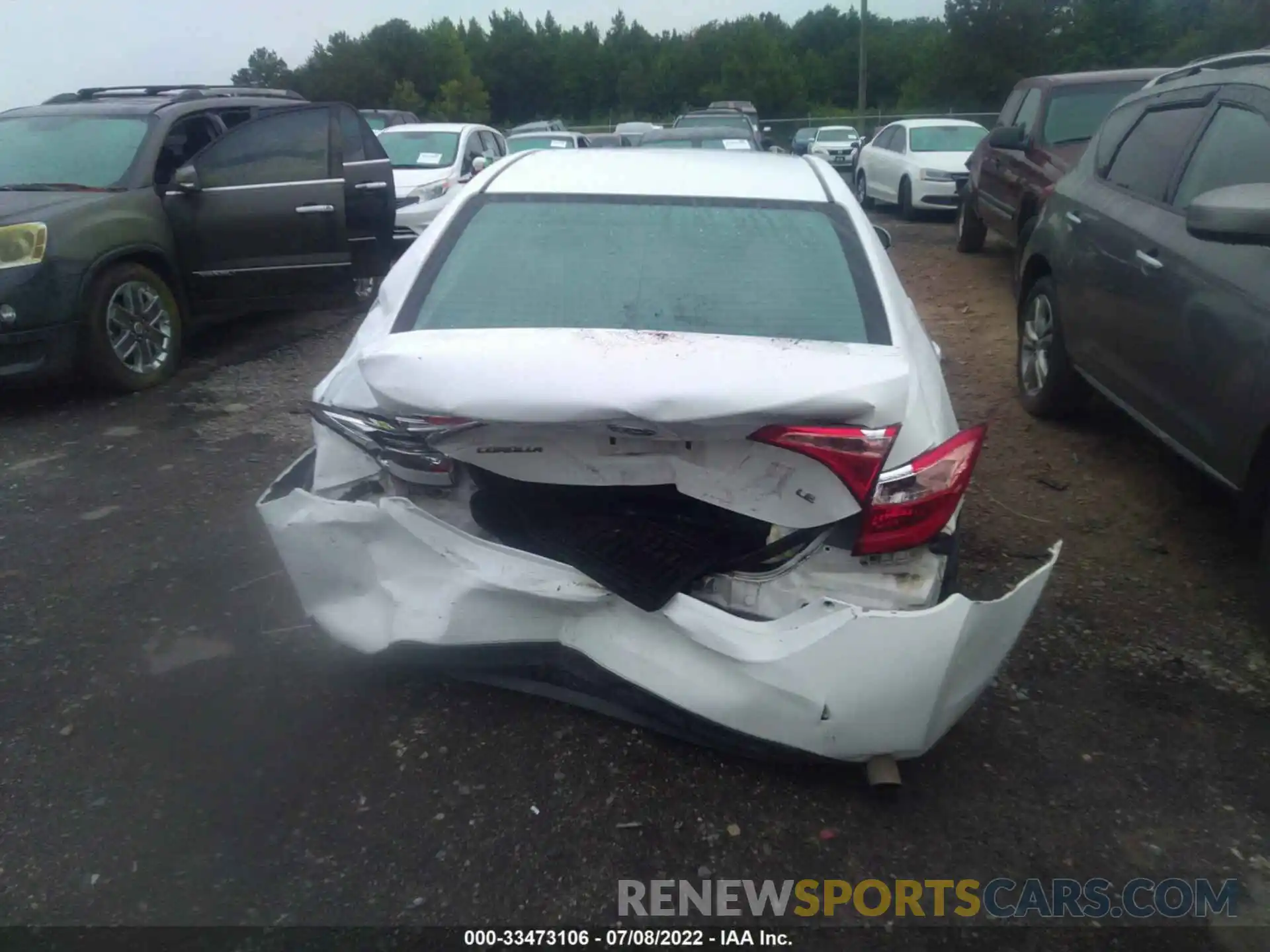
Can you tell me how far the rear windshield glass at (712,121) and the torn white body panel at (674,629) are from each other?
49.4ft

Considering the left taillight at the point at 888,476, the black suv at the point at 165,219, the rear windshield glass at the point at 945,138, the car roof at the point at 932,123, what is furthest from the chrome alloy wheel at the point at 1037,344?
the car roof at the point at 932,123

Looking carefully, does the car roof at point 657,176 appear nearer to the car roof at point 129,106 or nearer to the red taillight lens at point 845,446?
the red taillight lens at point 845,446

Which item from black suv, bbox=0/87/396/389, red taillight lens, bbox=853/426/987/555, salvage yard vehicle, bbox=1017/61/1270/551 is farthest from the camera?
black suv, bbox=0/87/396/389

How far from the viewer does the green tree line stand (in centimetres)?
4206

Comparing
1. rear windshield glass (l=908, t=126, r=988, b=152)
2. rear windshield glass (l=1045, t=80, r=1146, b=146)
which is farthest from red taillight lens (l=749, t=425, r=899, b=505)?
rear windshield glass (l=908, t=126, r=988, b=152)

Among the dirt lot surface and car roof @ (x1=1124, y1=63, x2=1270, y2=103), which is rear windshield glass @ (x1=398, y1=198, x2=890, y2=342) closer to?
the dirt lot surface

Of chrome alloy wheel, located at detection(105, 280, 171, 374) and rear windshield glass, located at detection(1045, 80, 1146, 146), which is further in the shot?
rear windshield glass, located at detection(1045, 80, 1146, 146)

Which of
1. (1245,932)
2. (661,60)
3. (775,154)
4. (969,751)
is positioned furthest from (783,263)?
(661,60)

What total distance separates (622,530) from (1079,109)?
7873 millimetres

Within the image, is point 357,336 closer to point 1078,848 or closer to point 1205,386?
point 1078,848

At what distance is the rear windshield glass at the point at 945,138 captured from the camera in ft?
50.4

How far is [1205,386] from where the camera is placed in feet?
12.7

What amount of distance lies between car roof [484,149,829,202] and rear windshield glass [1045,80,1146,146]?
588 centimetres

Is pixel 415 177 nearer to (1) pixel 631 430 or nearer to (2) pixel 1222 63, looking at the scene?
(2) pixel 1222 63
